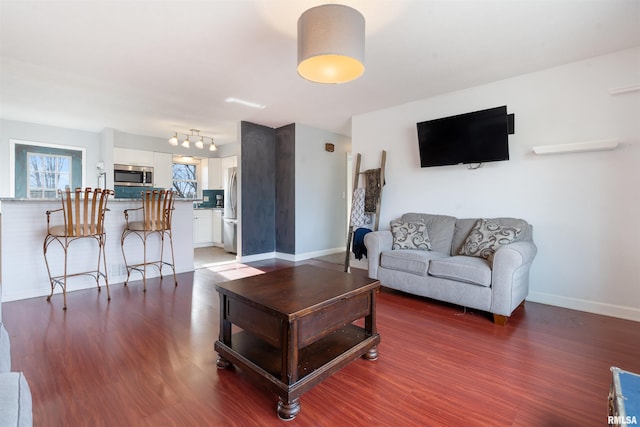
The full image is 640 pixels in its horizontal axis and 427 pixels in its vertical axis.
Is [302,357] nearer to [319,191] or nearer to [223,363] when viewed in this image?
[223,363]

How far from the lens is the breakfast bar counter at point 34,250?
10.1 ft

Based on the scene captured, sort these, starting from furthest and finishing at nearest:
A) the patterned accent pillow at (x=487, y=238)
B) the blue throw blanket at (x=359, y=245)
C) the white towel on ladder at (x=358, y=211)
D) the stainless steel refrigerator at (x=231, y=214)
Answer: the stainless steel refrigerator at (x=231, y=214) < the white towel on ladder at (x=358, y=211) < the blue throw blanket at (x=359, y=245) < the patterned accent pillow at (x=487, y=238)

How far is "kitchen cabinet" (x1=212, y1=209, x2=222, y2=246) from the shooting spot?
22.1 ft

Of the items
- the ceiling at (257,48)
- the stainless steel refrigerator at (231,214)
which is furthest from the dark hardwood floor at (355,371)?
the stainless steel refrigerator at (231,214)

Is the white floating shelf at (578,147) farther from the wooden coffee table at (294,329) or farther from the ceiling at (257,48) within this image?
the wooden coffee table at (294,329)

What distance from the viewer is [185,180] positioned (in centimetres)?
727

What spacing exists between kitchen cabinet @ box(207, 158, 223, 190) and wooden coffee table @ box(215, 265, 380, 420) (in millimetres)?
5588

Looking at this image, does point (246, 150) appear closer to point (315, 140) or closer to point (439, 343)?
point (315, 140)

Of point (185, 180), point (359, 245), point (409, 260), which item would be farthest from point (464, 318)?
point (185, 180)

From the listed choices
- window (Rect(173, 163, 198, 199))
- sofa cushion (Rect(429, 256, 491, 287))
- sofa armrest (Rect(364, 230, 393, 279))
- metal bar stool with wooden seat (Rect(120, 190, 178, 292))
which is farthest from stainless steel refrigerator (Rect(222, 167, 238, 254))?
sofa cushion (Rect(429, 256, 491, 287))

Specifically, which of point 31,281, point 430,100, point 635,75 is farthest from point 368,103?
point 31,281

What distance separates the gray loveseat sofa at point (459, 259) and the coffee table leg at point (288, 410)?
6.56 ft

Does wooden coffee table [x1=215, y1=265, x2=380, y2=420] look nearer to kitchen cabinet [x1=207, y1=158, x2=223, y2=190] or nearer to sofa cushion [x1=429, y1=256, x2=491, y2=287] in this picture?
sofa cushion [x1=429, y1=256, x2=491, y2=287]

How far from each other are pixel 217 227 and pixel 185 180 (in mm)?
1526
